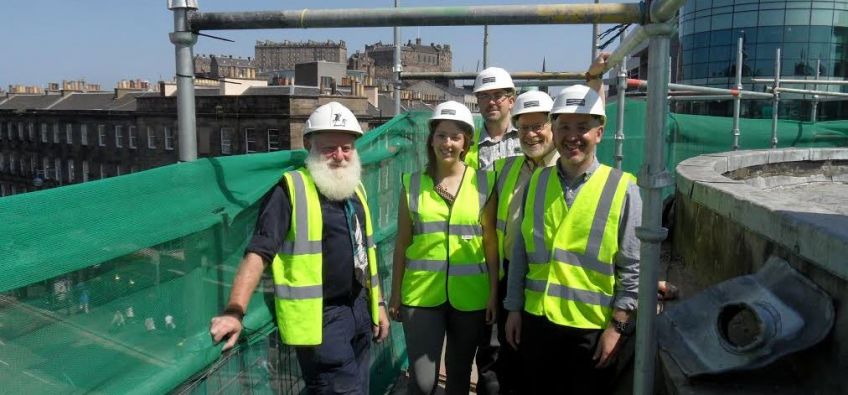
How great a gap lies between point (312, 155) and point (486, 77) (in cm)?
146

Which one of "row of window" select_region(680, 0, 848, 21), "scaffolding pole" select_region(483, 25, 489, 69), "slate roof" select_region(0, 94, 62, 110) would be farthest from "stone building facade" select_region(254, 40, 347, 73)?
"scaffolding pole" select_region(483, 25, 489, 69)

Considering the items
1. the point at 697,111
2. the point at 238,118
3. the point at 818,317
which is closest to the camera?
the point at 818,317

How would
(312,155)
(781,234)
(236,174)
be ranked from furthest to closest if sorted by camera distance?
1. (312,155)
2. (236,174)
3. (781,234)

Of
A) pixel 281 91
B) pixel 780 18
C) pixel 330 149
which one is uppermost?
pixel 780 18

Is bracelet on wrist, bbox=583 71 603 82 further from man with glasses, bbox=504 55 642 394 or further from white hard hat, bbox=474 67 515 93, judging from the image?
man with glasses, bbox=504 55 642 394

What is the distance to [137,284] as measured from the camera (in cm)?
221

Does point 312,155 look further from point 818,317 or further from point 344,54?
point 344,54

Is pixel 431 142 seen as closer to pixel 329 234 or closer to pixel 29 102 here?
pixel 329 234

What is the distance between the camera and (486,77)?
158 inches

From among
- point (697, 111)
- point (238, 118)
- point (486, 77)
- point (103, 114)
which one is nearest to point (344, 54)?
point (103, 114)

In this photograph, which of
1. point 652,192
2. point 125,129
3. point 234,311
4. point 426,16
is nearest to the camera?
point 652,192

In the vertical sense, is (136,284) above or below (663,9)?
below

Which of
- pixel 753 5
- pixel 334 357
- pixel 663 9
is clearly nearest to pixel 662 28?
pixel 663 9

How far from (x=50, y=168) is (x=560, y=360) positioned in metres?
62.0
